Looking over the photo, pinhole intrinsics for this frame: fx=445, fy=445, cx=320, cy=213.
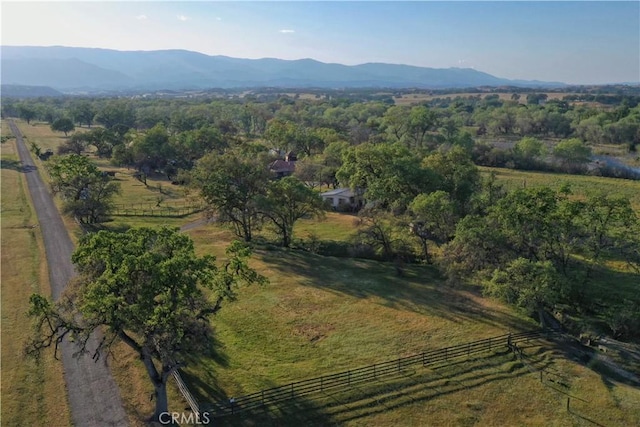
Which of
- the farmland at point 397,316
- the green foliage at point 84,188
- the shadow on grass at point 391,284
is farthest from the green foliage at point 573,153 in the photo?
the green foliage at point 84,188

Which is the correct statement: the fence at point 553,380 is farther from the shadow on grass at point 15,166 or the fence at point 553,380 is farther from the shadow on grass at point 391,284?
the shadow on grass at point 15,166

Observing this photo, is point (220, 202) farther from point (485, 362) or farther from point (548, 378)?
point (548, 378)


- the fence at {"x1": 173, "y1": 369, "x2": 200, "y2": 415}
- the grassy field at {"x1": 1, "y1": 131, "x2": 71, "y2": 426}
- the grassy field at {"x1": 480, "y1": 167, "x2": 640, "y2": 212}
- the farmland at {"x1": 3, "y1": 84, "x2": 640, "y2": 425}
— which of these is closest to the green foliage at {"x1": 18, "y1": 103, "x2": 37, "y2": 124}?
the grassy field at {"x1": 1, "y1": 131, "x2": 71, "y2": 426}

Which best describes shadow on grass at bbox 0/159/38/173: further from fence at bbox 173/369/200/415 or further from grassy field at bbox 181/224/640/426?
fence at bbox 173/369/200/415

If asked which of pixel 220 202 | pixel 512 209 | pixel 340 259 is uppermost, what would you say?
pixel 512 209

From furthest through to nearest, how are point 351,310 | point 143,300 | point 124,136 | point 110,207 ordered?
1. point 124,136
2. point 110,207
3. point 351,310
4. point 143,300

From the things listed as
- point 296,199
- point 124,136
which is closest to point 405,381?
point 296,199
